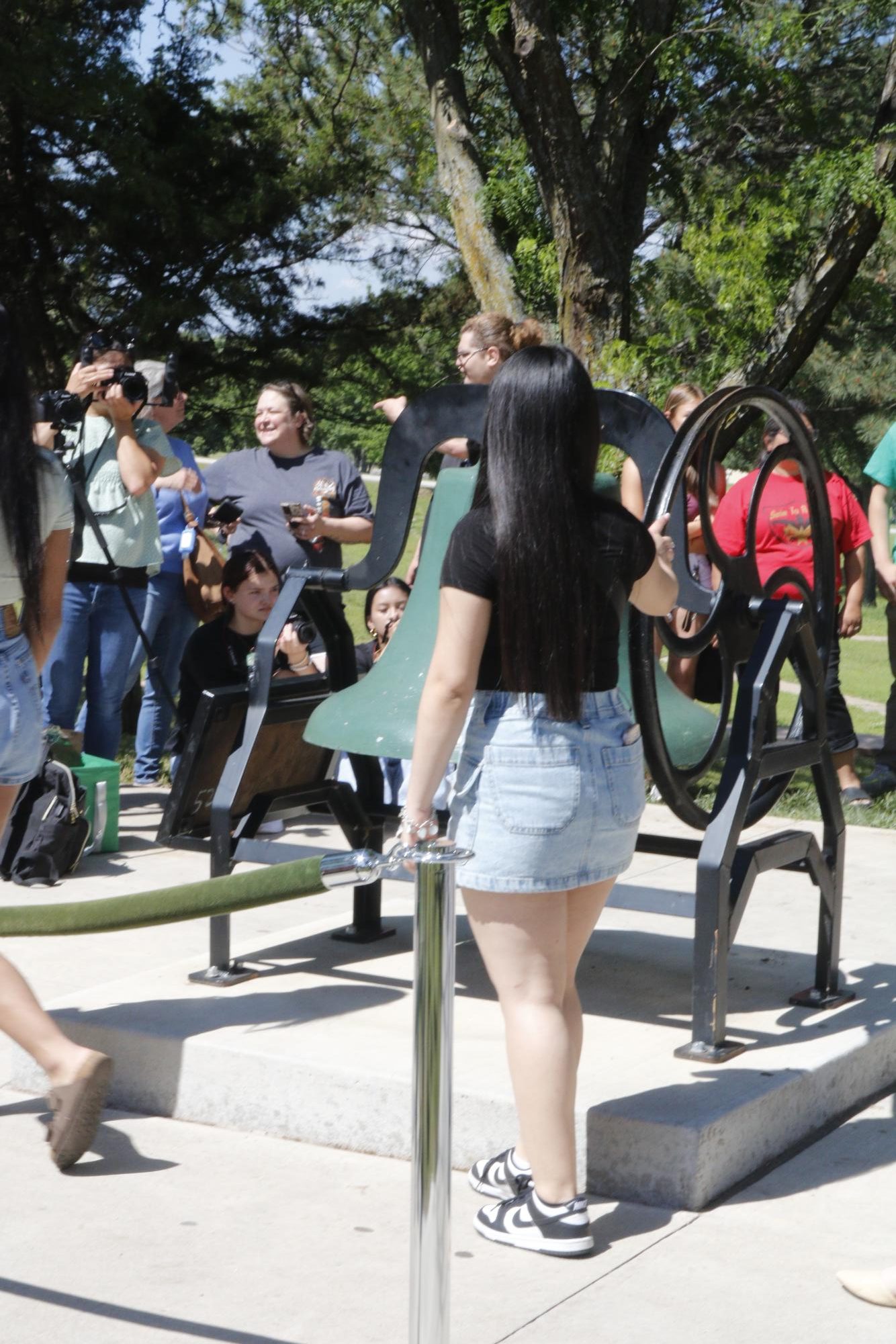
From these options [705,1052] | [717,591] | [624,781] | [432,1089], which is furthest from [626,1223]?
[717,591]

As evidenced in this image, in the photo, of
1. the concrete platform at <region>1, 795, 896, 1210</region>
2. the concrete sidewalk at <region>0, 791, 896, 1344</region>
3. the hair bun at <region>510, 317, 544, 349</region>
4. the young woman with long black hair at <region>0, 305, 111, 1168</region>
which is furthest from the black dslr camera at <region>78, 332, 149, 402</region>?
the young woman with long black hair at <region>0, 305, 111, 1168</region>

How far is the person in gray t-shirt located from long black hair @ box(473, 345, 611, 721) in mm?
3388

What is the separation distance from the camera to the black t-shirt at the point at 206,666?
575 cm

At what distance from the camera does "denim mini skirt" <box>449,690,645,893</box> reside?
2732 millimetres

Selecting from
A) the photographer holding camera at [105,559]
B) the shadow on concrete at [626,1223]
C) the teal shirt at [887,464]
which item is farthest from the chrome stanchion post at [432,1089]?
the teal shirt at [887,464]

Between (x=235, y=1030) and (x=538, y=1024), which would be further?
(x=235, y=1030)

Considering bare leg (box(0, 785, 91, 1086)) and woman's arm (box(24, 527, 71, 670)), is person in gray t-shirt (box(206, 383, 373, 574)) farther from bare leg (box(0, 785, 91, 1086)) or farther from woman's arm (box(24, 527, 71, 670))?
bare leg (box(0, 785, 91, 1086))

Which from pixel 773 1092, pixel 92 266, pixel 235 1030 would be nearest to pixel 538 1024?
pixel 773 1092

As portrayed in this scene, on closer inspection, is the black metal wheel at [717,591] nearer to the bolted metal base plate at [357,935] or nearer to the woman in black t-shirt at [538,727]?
the woman in black t-shirt at [538,727]

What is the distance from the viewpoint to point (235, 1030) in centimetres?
361

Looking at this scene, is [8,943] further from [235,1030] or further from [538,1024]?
[538,1024]

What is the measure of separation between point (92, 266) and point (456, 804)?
9.89 metres

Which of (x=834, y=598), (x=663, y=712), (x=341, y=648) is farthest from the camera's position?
(x=341, y=648)

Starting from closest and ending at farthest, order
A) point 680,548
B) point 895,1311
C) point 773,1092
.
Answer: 1. point 895,1311
2. point 773,1092
3. point 680,548
